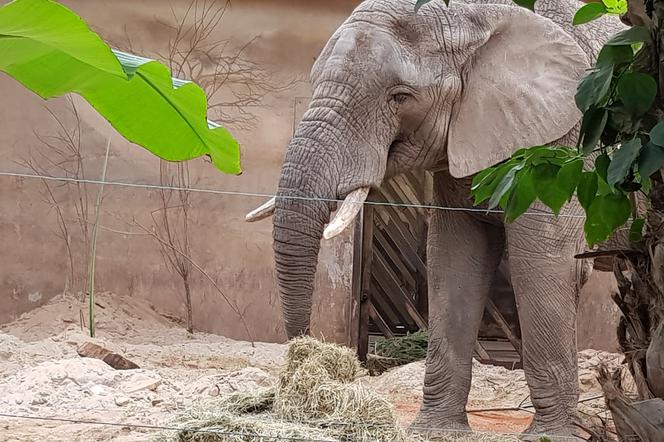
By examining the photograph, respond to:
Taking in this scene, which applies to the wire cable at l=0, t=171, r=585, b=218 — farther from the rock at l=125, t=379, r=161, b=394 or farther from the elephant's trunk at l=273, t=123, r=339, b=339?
the rock at l=125, t=379, r=161, b=394

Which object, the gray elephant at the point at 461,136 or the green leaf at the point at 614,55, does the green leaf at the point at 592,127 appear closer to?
the green leaf at the point at 614,55

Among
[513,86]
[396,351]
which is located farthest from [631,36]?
[513,86]

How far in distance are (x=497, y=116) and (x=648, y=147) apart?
2607mm

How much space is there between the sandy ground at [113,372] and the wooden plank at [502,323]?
4.03 ft

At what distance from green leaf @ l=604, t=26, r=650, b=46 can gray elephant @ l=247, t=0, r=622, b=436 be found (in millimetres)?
1850

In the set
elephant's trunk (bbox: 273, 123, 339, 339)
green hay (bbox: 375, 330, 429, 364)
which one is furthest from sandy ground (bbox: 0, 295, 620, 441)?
green hay (bbox: 375, 330, 429, 364)

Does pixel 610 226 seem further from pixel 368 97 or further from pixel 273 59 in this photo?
pixel 273 59

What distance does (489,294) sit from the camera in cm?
368

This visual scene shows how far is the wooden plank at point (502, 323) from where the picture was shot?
3.56 m

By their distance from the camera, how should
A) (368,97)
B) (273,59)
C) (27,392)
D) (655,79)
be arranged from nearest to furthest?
(655,79) → (27,392) → (368,97) → (273,59)

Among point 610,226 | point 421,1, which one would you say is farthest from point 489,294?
point 421,1

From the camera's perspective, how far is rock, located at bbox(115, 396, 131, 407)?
7.71ft

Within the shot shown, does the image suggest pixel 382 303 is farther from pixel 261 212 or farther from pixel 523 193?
pixel 523 193

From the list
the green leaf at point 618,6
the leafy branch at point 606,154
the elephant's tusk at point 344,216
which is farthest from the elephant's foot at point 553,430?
the leafy branch at point 606,154
